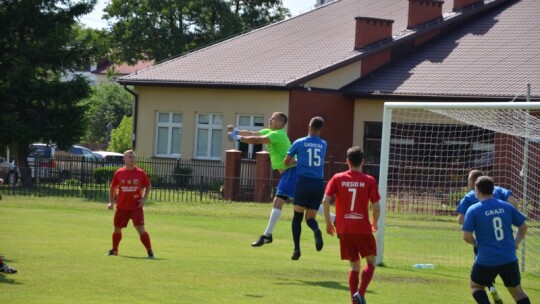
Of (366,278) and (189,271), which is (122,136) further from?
(366,278)

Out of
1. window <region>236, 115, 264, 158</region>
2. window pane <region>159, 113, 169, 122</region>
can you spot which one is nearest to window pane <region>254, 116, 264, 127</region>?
window <region>236, 115, 264, 158</region>

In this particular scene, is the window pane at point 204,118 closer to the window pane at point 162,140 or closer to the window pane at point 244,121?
the window pane at point 244,121

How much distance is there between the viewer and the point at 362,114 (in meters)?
43.6

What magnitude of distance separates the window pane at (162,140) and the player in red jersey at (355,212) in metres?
34.4

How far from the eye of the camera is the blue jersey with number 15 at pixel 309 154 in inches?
631

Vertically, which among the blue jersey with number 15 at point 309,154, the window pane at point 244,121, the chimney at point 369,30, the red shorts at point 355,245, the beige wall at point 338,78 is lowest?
the red shorts at point 355,245

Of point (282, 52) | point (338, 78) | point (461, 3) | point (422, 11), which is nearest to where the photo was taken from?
point (338, 78)

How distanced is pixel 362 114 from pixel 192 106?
7.35 meters

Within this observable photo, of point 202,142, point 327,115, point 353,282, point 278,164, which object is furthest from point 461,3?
point 353,282

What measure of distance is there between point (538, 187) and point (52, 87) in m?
24.2

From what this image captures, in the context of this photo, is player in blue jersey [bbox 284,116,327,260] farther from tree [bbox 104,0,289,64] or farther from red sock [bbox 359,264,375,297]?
tree [bbox 104,0,289,64]

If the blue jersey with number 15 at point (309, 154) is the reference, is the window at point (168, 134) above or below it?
above

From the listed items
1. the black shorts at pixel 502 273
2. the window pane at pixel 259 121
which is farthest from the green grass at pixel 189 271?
the window pane at pixel 259 121

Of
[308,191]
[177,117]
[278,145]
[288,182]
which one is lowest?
[308,191]
